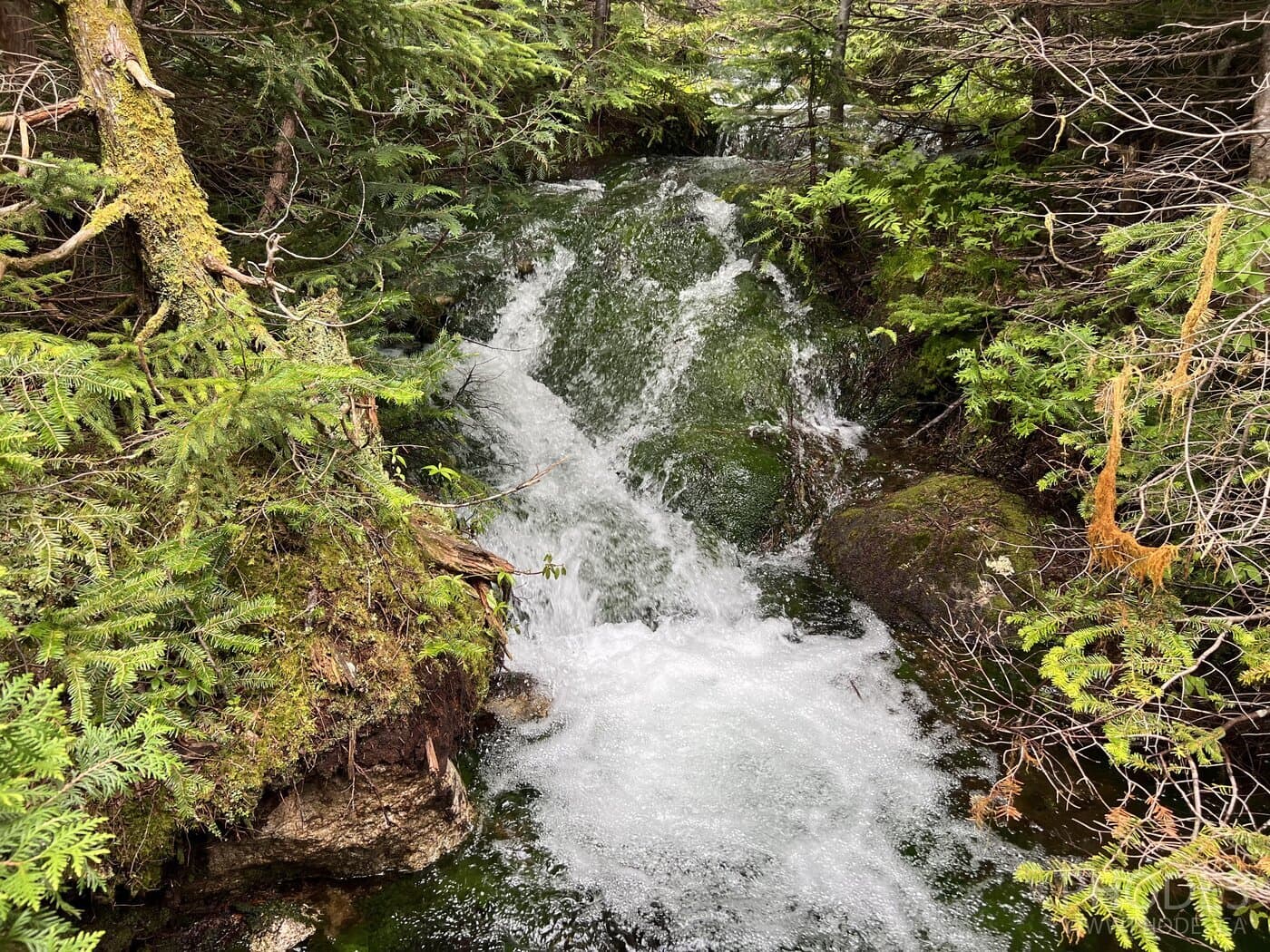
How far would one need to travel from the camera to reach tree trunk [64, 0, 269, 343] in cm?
286

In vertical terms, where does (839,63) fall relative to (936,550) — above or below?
above

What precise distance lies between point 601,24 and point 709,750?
12609 millimetres

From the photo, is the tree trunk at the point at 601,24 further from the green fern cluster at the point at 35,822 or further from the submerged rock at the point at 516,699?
the green fern cluster at the point at 35,822

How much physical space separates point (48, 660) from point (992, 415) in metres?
7.09

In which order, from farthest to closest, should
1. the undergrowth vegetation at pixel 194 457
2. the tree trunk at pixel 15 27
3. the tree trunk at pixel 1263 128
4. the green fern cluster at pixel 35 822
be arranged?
the tree trunk at pixel 15 27 → the tree trunk at pixel 1263 128 → the undergrowth vegetation at pixel 194 457 → the green fern cluster at pixel 35 822

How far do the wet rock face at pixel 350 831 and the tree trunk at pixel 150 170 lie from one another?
2459mm

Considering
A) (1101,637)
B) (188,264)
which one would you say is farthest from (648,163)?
(1101,637)

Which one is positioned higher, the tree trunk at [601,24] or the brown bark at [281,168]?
the tree trunk at [601,24]

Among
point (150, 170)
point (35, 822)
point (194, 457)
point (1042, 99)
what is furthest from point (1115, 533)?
point (150, 170)

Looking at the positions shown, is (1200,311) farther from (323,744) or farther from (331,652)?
(323,744)

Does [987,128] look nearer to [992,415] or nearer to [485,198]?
[992,415]

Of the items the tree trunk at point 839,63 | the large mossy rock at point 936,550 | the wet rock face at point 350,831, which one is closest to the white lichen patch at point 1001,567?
the large mossy rock at point 936,550

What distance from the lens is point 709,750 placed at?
4.32 metres

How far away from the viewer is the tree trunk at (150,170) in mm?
2861
